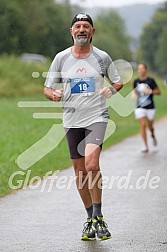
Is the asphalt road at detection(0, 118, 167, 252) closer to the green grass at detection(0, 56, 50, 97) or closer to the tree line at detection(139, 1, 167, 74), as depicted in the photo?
the green grass at detection(0, 56, 50, 97)

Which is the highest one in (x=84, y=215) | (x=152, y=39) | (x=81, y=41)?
(x=81, y=41)

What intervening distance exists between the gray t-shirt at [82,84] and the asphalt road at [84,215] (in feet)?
3.75

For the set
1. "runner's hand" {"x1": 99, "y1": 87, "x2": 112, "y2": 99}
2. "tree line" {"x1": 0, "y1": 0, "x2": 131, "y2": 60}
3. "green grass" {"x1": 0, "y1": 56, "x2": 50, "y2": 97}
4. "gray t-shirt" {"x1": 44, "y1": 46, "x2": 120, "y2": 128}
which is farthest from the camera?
"green grass" {"x1": 0, "y1": 56, "x2": 50, "y2": 97}

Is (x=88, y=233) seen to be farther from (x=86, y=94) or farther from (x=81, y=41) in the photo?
(x=81, y=41)

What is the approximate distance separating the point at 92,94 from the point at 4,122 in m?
16.0

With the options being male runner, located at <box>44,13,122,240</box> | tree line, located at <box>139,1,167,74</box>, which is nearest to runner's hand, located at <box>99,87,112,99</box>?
male runner, located at <box>44,13,122,240</box>

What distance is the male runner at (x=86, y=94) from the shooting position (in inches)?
312

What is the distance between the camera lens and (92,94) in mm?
7949

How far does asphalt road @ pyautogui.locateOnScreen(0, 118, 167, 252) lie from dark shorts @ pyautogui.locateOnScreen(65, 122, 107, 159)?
0.82m

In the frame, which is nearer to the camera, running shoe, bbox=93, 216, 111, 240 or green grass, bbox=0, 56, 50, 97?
running shoe, bbox=93, 216, 111, 240

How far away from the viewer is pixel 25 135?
20.2m

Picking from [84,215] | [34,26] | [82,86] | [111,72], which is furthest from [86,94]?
[34,26]

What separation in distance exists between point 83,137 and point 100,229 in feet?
3.00

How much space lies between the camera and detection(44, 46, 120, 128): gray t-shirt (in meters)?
7.95
